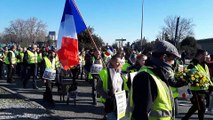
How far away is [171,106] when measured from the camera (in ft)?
11.4

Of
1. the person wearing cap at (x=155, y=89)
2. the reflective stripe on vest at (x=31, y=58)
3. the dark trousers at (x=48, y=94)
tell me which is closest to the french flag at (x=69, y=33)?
the dark trousers at (x=48, y=94)

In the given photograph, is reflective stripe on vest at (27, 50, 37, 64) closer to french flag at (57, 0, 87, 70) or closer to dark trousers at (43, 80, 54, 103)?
dark trousers at (43, 80, 54, 103)

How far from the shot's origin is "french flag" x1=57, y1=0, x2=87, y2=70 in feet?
28.5

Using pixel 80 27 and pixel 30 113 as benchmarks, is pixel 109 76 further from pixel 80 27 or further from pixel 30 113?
pixel 30 113

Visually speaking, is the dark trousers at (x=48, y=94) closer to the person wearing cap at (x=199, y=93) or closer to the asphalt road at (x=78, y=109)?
the asphalt road at (x=78, y=109)

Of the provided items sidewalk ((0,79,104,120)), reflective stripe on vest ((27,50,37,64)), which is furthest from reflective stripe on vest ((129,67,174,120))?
reflective stripe on vest ((27,50,37,64))

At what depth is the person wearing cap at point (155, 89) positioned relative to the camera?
3.29 meters

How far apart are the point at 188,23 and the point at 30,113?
2714 inches

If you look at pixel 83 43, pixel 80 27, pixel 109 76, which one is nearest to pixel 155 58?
pixel 109 76

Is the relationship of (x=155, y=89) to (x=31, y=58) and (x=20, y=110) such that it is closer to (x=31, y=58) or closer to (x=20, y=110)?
(x=20, y=110)

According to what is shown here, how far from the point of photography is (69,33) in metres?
8.89

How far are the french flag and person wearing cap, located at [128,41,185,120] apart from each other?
5.28 meters

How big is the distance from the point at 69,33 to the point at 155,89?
230 inches

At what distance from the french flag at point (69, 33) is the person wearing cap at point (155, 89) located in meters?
5.28
